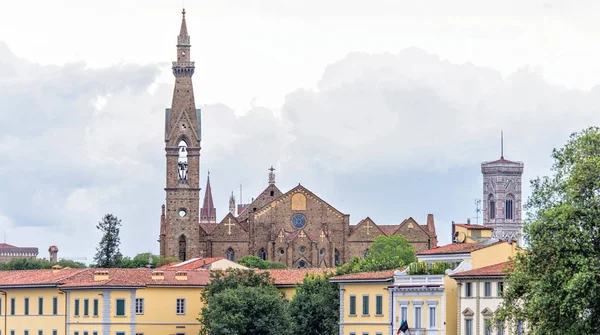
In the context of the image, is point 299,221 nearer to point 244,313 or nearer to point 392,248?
point 392,248

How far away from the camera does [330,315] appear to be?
367ft

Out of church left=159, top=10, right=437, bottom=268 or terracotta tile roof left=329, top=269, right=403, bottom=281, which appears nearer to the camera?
terracotta tile roof left=329, top=269, right=403, bottom=281

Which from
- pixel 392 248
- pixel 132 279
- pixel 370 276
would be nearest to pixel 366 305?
pixel 370 276

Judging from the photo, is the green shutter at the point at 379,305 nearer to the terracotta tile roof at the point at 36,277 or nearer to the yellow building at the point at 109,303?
the yellow building at the point at 109,303

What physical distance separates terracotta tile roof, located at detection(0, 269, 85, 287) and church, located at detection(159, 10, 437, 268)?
5286cm

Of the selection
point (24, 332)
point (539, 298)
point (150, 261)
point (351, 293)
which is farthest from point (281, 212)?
point (539, 298)

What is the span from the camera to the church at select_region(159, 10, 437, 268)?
185500 millimetres

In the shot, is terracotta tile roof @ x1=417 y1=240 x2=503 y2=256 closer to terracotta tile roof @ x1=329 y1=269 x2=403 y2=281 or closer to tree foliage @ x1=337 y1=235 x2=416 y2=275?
terracotta tile roof @ x1=329 y1=269 x2=403 y2=281

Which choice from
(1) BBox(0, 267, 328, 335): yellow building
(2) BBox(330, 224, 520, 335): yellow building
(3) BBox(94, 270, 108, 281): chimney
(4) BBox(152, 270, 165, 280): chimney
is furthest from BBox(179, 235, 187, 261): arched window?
(2) BBox(330, 224, 520, 335): yellow building

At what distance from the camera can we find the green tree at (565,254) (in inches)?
2970

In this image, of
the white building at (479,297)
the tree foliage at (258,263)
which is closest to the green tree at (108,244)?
the tree foliage at (258,263)

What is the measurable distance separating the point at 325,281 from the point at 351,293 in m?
7.14

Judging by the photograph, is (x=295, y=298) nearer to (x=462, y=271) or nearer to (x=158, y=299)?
(x=158, y=299)

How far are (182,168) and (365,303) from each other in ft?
274
